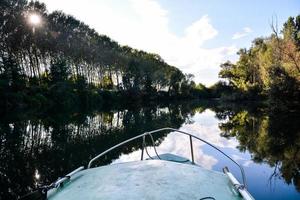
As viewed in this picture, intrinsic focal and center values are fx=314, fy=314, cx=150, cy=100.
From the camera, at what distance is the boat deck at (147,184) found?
3549mm

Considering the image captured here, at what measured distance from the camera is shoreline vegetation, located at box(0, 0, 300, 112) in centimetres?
2970

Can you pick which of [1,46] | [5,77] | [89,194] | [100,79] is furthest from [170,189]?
[100,79]

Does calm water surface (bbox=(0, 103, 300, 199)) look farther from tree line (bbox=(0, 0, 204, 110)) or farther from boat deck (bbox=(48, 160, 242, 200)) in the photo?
tree line (bbox=(0, 0, 204, 110))

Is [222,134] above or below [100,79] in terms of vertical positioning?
below

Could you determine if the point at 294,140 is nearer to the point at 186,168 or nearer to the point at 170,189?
the point at 186,168

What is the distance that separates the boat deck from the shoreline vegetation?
2655 centimetres

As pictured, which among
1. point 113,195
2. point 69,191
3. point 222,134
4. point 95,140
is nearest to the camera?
point 113,195

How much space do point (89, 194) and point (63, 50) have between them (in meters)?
43.1

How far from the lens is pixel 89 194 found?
3676 millimetres

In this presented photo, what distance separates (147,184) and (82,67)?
5065 centimetres

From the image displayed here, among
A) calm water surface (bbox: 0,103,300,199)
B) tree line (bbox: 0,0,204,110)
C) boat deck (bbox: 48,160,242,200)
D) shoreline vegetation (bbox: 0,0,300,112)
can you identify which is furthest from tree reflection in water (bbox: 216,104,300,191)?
tree line (bbox: 0,0,204,110)

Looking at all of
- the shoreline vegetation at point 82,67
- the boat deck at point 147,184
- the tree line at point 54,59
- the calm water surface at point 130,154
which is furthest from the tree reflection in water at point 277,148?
the tree line at point 54,59

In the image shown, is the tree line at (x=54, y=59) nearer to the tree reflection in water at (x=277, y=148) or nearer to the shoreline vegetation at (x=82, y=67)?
the shoreline vegetation at (x=82, y=67)

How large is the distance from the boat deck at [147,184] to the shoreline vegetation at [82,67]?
87.1ft
